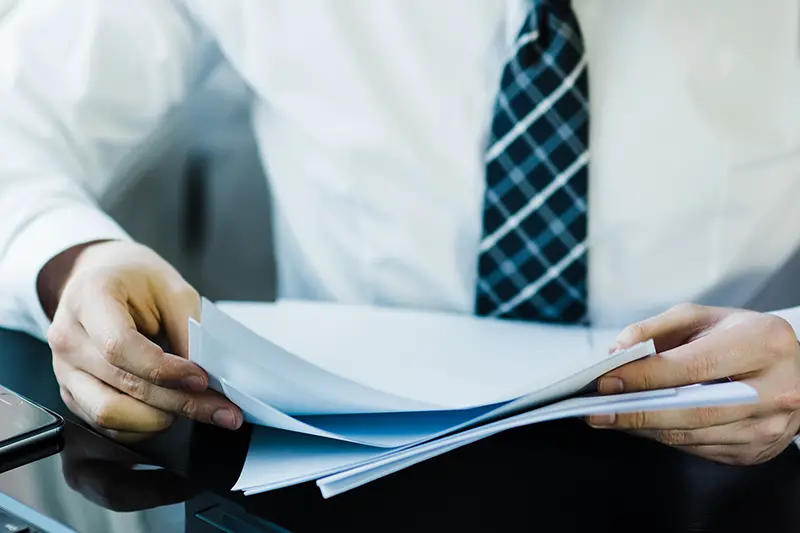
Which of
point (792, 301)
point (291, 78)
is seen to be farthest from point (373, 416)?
point (792, 301)

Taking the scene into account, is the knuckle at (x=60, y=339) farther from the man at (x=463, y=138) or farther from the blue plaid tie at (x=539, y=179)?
the blue plaid tie at (x=539, y=179)

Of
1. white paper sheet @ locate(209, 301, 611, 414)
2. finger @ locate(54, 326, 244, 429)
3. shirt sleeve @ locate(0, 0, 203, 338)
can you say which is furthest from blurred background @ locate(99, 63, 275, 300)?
finger @ locate(54, 326, 244, 429)

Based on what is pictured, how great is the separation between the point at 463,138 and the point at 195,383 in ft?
1.39

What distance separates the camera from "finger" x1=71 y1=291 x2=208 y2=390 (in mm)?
479

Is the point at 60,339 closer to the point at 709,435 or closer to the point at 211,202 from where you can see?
the point at 709,435

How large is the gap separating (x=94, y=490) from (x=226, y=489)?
0.07m

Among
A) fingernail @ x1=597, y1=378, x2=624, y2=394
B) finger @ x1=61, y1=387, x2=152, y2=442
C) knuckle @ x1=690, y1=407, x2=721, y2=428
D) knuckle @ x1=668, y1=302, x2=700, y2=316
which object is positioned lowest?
finger @ x1=61, y1=387, x2=152, y2=442

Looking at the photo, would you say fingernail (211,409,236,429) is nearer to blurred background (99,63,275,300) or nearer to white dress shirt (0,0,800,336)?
white dress shirt (0,0,800,336)

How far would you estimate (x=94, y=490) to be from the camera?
443mm

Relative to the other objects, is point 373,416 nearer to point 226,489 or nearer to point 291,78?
point 226,489

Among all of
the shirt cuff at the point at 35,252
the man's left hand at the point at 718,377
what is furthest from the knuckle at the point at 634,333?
the shirt cuff at the point at 35,252

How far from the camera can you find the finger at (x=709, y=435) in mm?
493

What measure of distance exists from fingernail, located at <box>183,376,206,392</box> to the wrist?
0.22 meters

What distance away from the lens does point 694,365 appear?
483 millimetres
